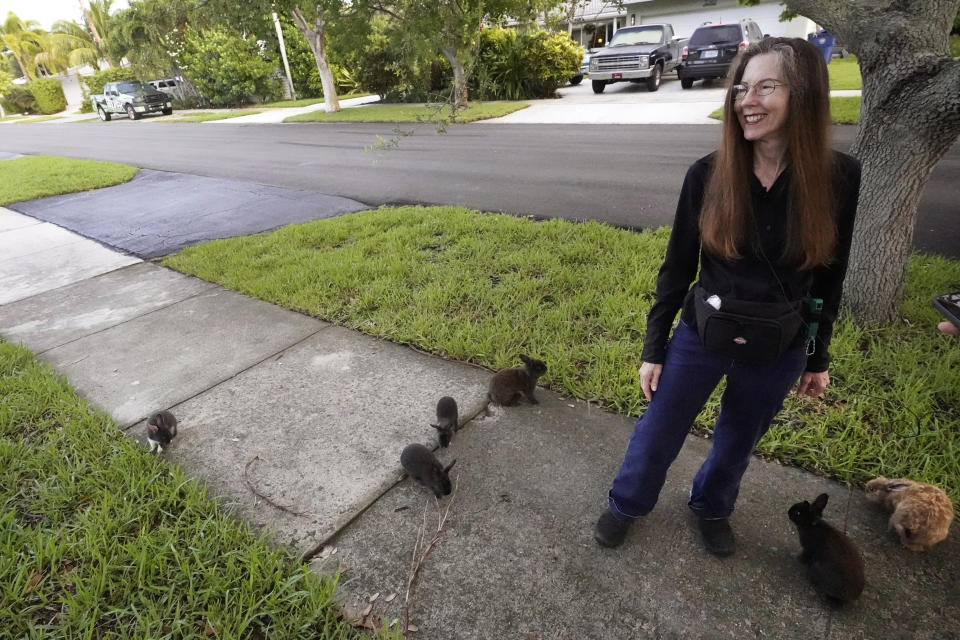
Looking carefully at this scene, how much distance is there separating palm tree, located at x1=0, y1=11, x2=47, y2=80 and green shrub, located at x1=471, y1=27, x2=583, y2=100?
50622 millimetres

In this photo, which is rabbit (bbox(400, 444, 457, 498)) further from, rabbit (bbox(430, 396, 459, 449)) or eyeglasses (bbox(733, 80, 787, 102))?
eyeglasses (bbox(733, 80, 787, 102))

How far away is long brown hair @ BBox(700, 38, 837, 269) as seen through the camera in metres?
1.56

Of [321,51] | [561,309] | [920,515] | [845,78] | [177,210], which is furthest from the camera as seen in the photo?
[321,51]

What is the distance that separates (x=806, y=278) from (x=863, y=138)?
254 cm

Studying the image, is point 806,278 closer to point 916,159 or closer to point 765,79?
point 765,79

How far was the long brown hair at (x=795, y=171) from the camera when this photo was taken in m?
1.56

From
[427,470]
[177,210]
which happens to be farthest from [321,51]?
[427,470]

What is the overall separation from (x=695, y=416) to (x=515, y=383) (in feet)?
4.50

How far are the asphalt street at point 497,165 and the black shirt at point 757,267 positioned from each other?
2.33 m

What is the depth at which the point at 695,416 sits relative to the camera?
2031 mm

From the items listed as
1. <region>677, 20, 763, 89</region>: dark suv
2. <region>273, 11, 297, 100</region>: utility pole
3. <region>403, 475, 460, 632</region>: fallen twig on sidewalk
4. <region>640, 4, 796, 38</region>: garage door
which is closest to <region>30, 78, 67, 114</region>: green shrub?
<region>273, 11, 297, 100</region>: utility pole

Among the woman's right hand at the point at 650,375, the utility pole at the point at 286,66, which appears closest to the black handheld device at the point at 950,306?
the woman's right hand at the point at 650,375

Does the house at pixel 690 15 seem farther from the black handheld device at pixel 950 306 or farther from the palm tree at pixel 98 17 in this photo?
the palm tree at pixel 98 17

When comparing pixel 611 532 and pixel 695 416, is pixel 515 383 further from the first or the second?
pixel 695 416
